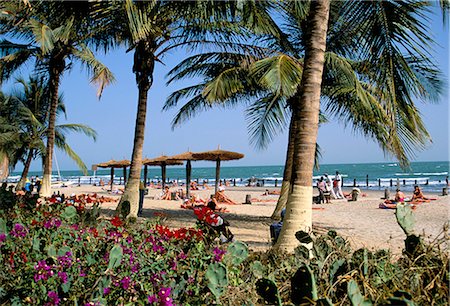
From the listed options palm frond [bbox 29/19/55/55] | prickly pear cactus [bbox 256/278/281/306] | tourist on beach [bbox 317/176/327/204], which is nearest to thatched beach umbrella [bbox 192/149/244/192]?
tourist on beach [bbox 317/176/327/204]

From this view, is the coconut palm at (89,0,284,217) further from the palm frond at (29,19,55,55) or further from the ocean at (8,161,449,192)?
the ocean at (8,161,449,192)

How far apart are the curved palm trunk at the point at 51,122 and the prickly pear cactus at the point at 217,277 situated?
41.8ft

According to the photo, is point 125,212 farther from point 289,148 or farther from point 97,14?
point 289,148

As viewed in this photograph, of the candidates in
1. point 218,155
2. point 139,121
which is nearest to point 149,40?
point 139,121

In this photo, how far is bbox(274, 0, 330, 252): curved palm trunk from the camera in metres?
4.71

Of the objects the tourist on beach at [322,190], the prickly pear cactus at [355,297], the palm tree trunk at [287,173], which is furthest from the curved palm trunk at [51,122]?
the prickly pear cactus at [355,297]

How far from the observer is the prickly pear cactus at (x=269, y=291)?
4.68 ft

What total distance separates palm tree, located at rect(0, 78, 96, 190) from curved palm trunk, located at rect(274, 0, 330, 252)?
57.0ft

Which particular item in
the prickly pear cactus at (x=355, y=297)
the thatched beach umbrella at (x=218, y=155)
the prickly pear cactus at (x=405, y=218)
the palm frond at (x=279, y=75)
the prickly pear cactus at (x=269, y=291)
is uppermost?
the palm frond at (x=279, y=75)

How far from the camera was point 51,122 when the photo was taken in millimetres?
14203

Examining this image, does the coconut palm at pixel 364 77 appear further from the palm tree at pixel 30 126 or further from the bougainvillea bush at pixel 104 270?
the palm tree at pixel 30 126

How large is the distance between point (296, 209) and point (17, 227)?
2791 millimetres

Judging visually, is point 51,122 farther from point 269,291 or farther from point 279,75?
point 269,291

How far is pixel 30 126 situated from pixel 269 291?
23300 millimetres
